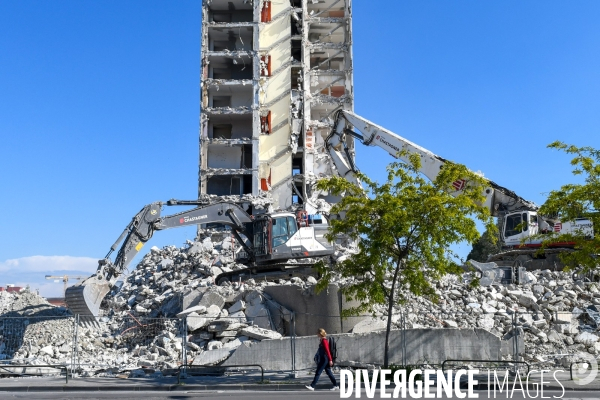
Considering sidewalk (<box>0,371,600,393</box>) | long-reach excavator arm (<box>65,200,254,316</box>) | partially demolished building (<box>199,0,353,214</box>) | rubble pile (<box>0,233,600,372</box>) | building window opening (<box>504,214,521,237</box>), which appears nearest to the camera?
sidewalk (<box>0,371,600,393</box>)

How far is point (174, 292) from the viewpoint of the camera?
92.3 ft

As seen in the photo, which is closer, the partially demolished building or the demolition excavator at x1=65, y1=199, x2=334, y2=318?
the demolition excavator at x1=65, y1=199, x2=334, y2=318

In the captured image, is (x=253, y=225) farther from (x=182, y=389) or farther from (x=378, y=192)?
(x=182, y=389)

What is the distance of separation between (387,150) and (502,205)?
18.4 ft

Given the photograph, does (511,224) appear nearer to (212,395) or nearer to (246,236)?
(246,236)

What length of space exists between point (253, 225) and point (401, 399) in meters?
15.3

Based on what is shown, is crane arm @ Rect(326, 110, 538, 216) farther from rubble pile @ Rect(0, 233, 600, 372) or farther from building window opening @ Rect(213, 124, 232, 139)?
building window opening @ Rect(213, 124, 232, 139)

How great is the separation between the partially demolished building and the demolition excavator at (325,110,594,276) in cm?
2156

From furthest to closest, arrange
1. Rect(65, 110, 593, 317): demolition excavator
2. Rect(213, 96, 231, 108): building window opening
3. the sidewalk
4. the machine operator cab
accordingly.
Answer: Rect(213, 96, 231, 108): building window opening → the machine operator cab → Rect(65, 110, 593, 317): demolition excavator → the sidewalk

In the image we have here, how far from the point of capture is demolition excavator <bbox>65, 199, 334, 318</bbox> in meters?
25.5

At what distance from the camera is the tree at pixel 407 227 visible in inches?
685

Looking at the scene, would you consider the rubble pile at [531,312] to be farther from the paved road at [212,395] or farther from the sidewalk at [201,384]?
the paved road at [212,395]

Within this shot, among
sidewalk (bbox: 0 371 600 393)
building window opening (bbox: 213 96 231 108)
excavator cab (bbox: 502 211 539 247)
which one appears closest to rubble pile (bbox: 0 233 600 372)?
sidewalk (bbox: 0 371 600 393)

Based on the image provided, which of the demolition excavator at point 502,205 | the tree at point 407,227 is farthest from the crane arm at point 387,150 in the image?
the tree at point 407,227
